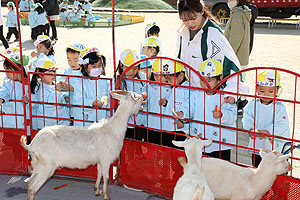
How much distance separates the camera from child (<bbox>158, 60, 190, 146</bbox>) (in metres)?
4.41

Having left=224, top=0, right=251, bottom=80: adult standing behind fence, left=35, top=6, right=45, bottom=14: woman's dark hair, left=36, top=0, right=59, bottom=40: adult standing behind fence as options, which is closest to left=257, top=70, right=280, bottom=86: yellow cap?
left=224, top=0, right=251, bottom=80: adult standing behind fence

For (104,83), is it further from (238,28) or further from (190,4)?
(238,28)

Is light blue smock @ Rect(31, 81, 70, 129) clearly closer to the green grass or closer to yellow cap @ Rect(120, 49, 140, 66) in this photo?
Result: yellow cap @ Rect(120, 49, 140, 66)

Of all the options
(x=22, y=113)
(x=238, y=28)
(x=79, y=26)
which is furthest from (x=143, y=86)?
(x=79, y=26)

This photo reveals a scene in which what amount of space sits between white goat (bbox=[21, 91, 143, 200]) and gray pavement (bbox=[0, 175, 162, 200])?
0.79 feet

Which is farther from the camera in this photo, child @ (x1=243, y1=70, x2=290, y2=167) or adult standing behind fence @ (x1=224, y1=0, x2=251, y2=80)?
adult standing behind fence @ (x1=224, y1=0, x2=251, y2=80)

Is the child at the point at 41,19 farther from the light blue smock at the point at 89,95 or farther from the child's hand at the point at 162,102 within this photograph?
the child's hand at the point at 162,102

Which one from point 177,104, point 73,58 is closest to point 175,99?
point 177,104

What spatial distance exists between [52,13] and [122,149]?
1222 centimetres

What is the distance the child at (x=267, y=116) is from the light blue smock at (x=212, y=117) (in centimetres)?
20

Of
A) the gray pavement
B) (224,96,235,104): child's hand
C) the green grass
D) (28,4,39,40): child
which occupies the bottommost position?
the gray pavement

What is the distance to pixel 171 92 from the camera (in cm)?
460

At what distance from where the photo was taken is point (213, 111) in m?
4.14

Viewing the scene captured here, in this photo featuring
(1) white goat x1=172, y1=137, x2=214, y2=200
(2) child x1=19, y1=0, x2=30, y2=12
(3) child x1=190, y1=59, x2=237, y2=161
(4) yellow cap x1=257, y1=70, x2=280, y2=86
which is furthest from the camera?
(2) child x1=19, y1=0, x2=30, y2=12
